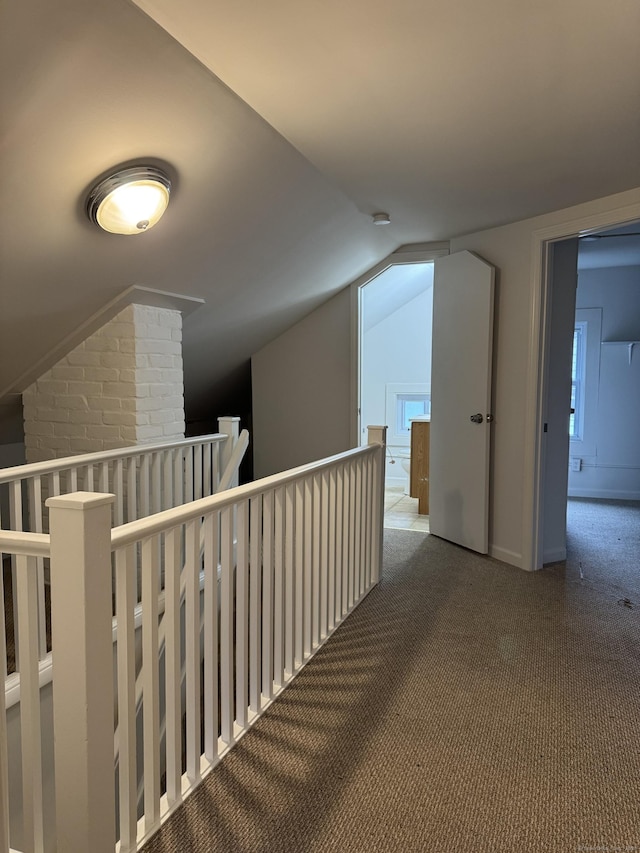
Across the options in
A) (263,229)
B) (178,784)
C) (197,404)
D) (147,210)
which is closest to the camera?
(178,784)

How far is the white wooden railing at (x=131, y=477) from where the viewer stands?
83.9 inches

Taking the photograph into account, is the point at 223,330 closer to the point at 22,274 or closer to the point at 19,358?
the point at 19,358

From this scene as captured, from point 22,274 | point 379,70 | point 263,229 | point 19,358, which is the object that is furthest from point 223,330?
point 379,70

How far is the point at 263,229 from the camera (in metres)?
2.97

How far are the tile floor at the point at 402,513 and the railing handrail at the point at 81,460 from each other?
193 cm

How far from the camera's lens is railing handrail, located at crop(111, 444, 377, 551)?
1236 mm

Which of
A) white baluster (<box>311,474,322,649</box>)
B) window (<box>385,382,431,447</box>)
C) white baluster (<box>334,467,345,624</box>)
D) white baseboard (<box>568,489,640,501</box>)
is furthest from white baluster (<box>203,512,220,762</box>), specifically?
window (<box>385,382,431,447</box>)

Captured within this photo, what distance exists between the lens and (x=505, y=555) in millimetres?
3562

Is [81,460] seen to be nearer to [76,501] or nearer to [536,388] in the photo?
[76,501]

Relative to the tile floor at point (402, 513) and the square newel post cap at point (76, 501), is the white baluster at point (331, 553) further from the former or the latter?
the tile floor at point (402, 513)

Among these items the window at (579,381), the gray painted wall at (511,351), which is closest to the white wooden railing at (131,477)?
the gray painted wall at (511,351)

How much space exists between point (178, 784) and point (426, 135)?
2.35 metres

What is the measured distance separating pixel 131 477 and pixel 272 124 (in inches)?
63.3

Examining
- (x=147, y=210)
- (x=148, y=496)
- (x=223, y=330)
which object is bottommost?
(x=148, y=496)
